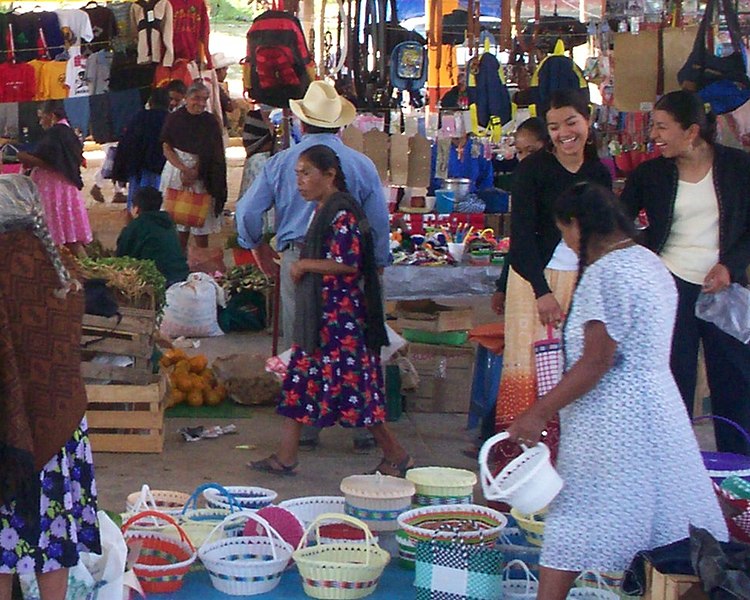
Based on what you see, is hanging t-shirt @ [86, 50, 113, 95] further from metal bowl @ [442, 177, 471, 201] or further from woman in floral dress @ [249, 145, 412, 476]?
woman in floral dress @ [249, 145, 412, 476]

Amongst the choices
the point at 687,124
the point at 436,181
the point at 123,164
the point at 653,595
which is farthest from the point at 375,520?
the point at 123,164

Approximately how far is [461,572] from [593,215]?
1285 millimetres

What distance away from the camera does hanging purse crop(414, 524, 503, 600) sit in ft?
13.2

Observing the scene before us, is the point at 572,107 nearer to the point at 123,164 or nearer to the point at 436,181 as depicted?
the point at 436,181

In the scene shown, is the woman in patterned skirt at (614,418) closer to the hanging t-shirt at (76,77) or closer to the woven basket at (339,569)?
the woven basket at (339,569)

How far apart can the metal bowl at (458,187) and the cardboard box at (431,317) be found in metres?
2.55

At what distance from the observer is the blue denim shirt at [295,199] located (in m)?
6.11

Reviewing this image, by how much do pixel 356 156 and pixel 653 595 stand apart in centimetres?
325

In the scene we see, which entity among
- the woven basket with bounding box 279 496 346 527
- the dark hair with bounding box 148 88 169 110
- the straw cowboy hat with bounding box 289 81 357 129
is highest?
the straw cowboy hat with bounding box 289 81 357 129

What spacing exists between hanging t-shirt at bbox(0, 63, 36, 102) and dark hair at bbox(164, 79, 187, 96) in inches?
59.5

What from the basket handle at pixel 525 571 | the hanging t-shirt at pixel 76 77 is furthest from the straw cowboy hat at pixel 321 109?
the hanging t-shirt at pixel 76 77

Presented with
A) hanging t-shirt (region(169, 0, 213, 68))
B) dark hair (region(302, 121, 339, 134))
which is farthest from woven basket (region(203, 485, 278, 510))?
hanging t-shirt (region(169, 0, 213, 68))

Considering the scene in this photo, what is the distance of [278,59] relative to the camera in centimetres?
837

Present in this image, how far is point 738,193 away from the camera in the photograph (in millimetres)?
4934
